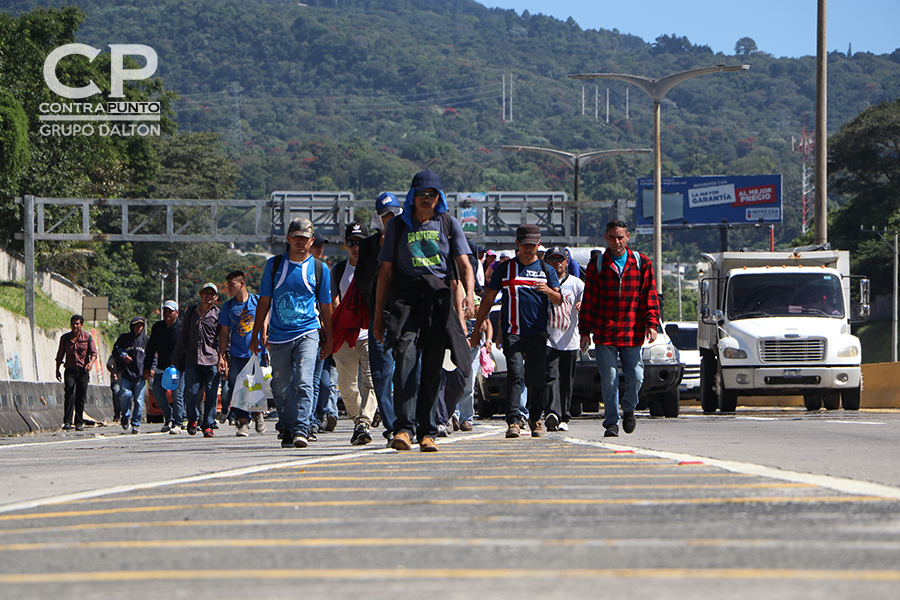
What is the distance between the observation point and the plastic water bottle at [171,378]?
1702 centimetres

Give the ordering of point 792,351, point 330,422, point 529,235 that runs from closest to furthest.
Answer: point 529,235, point 330,422, point 792,351

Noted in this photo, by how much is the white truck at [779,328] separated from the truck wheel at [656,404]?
1838 millimetres

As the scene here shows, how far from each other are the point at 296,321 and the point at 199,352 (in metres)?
4.77

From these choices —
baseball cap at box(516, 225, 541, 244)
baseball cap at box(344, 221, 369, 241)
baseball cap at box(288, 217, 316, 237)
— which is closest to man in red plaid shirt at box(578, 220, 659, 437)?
baseball cap at box(516, 225, 541, 244)

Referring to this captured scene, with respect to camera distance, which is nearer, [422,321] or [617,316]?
[422,321]

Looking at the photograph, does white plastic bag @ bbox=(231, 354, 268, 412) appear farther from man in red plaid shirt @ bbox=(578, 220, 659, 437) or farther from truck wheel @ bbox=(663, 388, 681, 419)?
truck wheel @ bbox=(663, 388, 681, 419)

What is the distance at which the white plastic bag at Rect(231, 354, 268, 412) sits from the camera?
522 inches

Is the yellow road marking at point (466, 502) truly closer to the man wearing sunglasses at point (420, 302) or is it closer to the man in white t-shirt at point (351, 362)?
the man wearing sunglasses at point (420, 302)

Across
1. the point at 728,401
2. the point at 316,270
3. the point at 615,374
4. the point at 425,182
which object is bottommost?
the point at 728,401

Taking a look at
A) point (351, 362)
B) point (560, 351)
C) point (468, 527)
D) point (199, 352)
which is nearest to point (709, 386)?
point (199, 352)

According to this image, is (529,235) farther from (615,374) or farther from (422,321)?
(422,321)

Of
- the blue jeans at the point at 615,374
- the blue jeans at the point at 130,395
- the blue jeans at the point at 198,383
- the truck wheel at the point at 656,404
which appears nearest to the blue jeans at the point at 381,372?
the blue jeans at the point at 615,374

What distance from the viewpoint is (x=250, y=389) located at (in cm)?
1332

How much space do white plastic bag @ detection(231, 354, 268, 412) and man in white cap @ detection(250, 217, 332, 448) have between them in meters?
2.50
